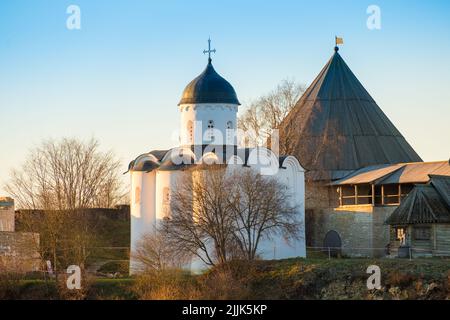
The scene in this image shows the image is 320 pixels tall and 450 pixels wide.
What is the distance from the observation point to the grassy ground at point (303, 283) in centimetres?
3406

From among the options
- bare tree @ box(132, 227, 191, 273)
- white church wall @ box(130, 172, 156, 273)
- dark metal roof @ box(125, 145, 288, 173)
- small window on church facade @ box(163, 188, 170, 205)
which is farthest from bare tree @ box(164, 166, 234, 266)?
white church wall @ box(130, 172, 156, 273)

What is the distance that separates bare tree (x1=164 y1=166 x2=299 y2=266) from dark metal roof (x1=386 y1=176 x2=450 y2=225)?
3.40 meters

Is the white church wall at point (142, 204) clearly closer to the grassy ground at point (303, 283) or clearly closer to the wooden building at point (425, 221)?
the grassy ground at point (303, 283)

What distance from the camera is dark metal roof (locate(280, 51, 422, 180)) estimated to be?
165 feet

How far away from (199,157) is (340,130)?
8842 millimetres

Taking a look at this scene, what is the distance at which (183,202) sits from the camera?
134 feet

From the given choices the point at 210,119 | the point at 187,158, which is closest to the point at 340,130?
the point at 210,119

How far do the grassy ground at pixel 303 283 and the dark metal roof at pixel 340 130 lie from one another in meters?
12.2

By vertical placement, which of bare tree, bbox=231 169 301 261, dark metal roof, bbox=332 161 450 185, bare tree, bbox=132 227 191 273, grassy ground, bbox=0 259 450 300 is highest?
dark metal roof, bbox=332 161 450 185

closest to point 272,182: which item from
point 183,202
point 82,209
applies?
point 183,202

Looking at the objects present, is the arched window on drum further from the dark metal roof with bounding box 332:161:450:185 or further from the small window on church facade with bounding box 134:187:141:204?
the dark metal roof with bounding box 332:161:450:185

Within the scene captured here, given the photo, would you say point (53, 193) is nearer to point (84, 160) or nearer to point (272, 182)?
point (84, 160)

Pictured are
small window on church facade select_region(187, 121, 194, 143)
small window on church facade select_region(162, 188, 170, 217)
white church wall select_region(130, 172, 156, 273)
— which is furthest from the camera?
small window on church facade select_region(187, 121, 194, 143)
